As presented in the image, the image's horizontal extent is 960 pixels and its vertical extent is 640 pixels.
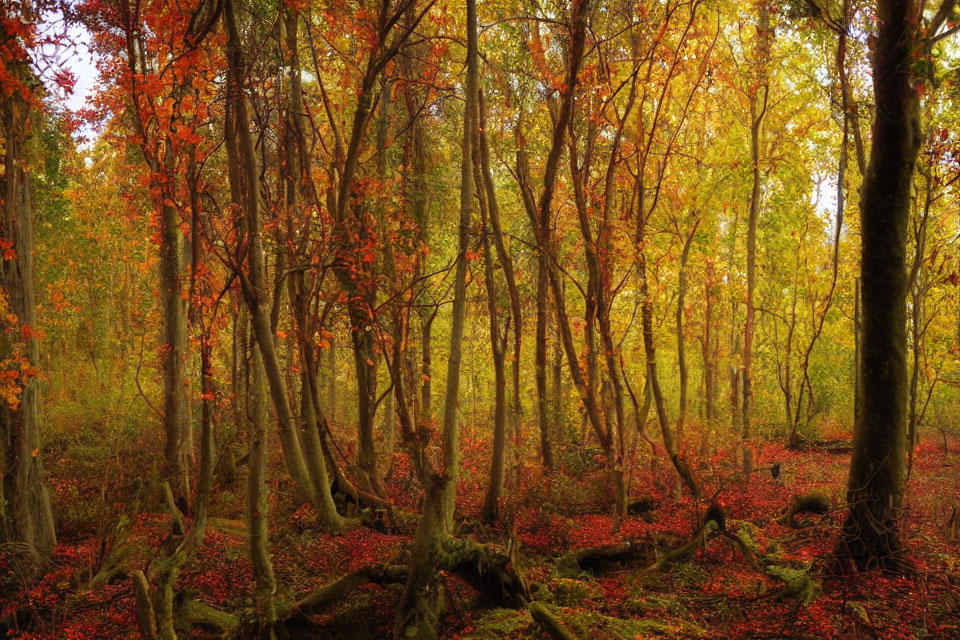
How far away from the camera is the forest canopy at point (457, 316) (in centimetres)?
540

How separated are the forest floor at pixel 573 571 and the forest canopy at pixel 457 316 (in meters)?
0.05

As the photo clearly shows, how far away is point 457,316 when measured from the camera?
6105mm

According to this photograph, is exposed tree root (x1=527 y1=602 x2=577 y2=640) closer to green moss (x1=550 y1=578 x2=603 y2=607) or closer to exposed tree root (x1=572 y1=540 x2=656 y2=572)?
green moss (x1=550 y1=578 x2=603 y2=607)

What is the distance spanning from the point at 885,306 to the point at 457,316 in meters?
→ 4.08

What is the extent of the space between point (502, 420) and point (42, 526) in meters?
5.71

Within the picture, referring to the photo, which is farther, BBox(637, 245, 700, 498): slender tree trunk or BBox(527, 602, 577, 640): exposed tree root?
BBox(637, 245, 700, 498): slender tree trunk

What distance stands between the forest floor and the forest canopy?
49 millimetres

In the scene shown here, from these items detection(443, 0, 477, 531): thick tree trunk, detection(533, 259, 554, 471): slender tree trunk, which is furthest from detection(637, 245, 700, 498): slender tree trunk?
detection(443, 0, 477, 531): thick tree trunk

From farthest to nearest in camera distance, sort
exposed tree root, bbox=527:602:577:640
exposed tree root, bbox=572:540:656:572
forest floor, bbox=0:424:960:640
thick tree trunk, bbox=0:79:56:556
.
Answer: exposed tree root, bbox=572:540:656:572 < thick tree trunk, bbox=0:79:56:556 < forest floor, bbox=0:424:960:640 < exposed tree root, bbox=527:602:577:640

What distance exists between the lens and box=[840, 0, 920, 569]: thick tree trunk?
218 inches

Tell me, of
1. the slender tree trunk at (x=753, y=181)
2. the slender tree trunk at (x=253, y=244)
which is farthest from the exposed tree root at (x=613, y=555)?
the slender tree trunk at (x=753, y=181)

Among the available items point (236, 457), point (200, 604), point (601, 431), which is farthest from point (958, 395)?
point (200, 604)

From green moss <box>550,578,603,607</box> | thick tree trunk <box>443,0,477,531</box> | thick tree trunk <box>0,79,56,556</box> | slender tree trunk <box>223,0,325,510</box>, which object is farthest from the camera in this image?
thick tree trunk <box>0,79,56,556</box>

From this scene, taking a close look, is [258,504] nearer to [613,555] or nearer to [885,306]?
[613,555]
